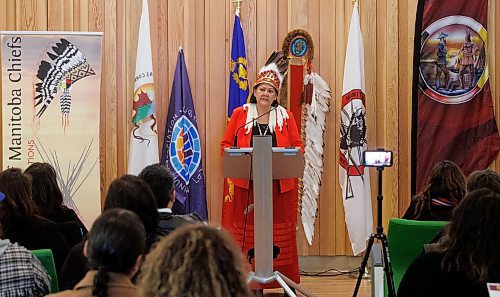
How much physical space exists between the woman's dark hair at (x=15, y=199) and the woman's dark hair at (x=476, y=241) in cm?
Result: 179

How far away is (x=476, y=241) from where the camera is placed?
7.00 feet

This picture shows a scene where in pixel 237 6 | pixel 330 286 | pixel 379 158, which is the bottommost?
pixel 330 286

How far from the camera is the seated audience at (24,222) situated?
295 cm

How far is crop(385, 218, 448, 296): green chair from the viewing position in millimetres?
3250

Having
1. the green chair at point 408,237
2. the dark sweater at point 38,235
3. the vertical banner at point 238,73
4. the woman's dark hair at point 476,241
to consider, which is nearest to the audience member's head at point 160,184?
the dark sweater at point 38,235

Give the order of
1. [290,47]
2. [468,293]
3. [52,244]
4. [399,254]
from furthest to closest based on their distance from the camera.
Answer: [290,47]
[399,254]
[52,244]
[468,293]

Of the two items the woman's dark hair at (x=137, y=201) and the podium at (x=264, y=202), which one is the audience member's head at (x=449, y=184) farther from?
the woman's dark hair at (x=137, y=201)

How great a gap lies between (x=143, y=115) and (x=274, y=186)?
1.41m

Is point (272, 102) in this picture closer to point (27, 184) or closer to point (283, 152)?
point (283, 152)

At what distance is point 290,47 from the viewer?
5.61 m

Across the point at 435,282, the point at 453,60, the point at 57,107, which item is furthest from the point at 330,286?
the point at 435,282

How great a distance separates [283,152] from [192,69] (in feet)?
6.60

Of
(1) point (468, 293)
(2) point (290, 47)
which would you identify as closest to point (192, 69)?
(2) point (290, 47)

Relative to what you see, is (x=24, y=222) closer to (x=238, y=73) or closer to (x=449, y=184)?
(x=449, y=184)
